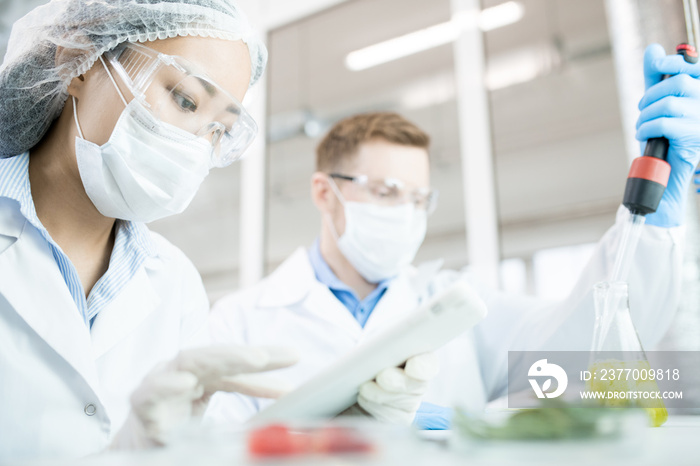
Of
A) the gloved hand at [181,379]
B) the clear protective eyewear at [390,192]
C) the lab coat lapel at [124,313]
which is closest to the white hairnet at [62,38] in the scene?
the lab coat lapel at [124,313]

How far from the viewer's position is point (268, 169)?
114 inches

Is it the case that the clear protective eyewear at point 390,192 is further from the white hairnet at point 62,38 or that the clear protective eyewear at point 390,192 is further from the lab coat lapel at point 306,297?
the white hairnet at point 62,38

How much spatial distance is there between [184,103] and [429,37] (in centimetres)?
191

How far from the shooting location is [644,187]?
862 mm

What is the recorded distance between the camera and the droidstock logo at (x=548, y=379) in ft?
2.78

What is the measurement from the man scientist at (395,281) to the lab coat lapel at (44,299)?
1.10 ft

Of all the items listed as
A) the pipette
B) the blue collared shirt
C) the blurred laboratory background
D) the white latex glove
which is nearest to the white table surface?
the white latex glove

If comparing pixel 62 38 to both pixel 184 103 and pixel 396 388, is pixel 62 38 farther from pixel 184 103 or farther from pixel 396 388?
pixel 396 388

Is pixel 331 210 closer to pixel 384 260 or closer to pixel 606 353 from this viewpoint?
pixel 384 260

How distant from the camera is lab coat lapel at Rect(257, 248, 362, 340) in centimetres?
153

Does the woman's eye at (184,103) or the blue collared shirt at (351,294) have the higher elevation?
the woman's eye at (184,103)

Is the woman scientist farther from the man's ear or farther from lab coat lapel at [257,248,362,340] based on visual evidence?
the man's ear

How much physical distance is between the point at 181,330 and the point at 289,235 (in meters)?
1.91

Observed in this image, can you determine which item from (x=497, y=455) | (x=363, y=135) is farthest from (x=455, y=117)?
(x=497, y=455)
